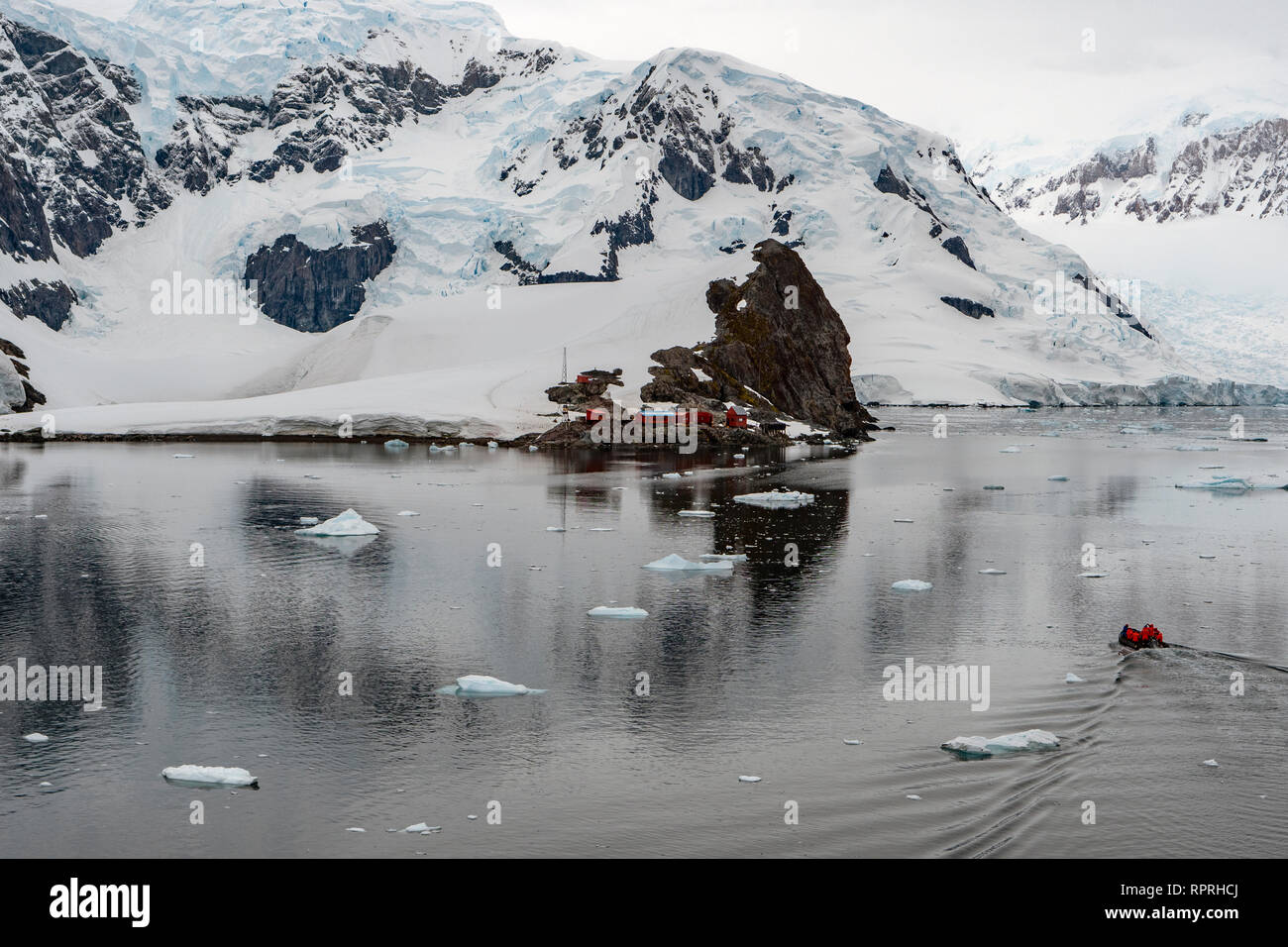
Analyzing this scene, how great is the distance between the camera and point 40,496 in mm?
45188

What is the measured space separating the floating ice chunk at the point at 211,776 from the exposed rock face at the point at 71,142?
15535 centimetres

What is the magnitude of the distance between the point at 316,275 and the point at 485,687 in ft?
541

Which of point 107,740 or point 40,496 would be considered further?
point 40,496

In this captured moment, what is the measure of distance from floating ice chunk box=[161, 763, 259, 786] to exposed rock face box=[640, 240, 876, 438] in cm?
7160

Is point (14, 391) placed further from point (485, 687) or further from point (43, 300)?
point (485, 687)

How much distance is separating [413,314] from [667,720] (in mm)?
108577

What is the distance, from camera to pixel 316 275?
17325 centimetres

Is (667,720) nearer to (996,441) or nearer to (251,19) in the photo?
(996,441)

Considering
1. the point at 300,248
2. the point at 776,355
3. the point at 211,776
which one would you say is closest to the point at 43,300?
the point at 300,248

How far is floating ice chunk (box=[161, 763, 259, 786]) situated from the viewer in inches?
577

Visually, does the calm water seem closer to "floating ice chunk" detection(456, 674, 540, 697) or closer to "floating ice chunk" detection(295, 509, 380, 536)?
"floating ice chunk" detection(456, 674, 540, 697)

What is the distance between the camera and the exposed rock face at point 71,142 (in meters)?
156
